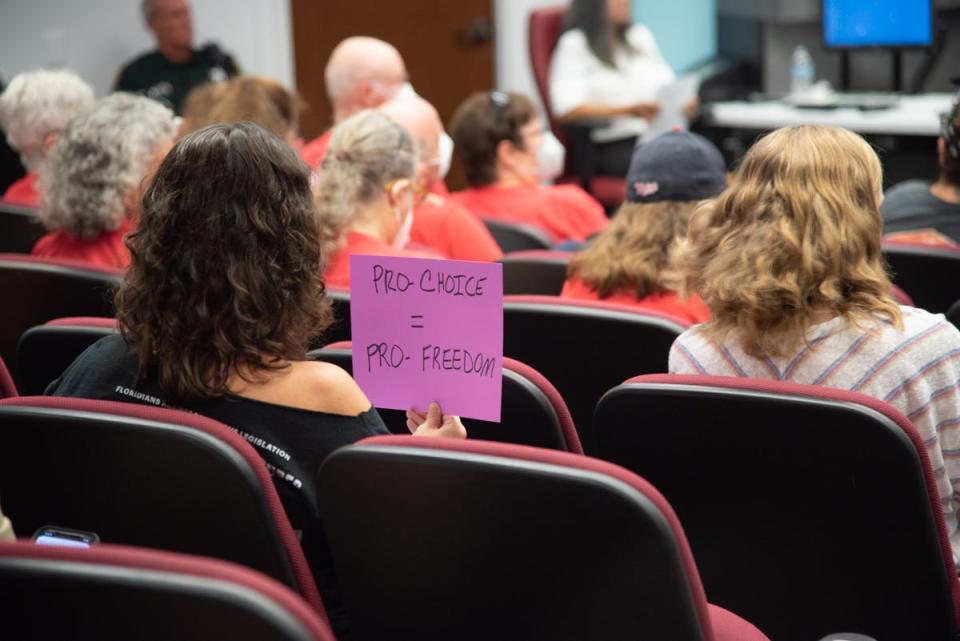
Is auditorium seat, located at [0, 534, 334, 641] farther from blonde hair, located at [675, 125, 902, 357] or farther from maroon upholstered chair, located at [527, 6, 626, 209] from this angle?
maroon upholstered chair, located at [527, 6, 626, 209]

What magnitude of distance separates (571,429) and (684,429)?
8.2 inches

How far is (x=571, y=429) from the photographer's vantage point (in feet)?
5.57

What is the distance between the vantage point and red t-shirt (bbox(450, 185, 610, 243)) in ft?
13.5

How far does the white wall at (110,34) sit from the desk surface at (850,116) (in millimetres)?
2492

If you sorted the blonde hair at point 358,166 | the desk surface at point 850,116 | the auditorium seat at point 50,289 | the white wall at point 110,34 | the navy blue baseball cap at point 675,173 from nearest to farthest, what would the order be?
1. the auditorium seat at point 50,289
2. the navy blue baseball cap at point 675,173
3. the blonde hair at point 358,166
4. the desk surface at point 850,116
5. the white wall at point 110,34

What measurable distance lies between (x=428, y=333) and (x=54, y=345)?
79 centimetres

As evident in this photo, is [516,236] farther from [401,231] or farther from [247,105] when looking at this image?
[247,105]

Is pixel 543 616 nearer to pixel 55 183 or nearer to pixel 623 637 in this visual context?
pixel 623 637

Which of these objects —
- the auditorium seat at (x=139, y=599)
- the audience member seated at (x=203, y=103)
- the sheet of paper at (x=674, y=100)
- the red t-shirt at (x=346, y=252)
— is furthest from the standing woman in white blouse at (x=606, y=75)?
the auditorium seat at (x=139, y=599)

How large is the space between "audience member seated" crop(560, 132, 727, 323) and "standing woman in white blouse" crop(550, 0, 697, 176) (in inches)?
131

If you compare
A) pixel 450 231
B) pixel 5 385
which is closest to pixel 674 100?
pixel 450 231

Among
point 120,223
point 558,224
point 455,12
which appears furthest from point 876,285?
point 455,12

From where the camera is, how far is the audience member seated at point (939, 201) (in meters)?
2.87

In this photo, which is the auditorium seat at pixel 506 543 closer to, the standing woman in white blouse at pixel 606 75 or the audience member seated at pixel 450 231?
the audience member seated at pixel 450 231
